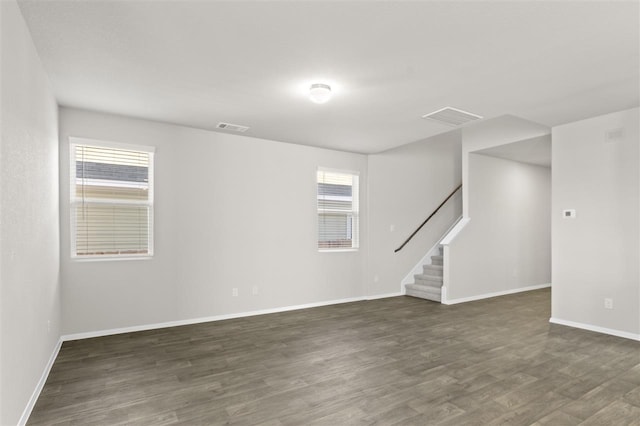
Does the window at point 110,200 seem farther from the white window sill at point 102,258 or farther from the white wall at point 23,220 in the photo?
the white wall at point 23,220

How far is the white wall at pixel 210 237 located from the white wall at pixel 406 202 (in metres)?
0.76

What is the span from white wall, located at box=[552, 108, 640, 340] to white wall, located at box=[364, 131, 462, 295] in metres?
2.07

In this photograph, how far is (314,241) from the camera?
19.4 ft

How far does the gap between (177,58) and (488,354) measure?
3.95 metres

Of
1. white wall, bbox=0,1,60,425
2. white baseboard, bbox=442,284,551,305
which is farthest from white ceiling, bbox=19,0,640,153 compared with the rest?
white baseboard, bbox=442,284,551,305

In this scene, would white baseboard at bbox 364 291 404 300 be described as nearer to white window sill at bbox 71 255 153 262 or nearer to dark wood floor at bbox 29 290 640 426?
dark wood floor at bbox 29 290 640 426

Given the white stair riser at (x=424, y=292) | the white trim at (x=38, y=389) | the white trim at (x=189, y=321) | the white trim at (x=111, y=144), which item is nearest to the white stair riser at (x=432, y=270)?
the white stair riser at (x=424, y=292)

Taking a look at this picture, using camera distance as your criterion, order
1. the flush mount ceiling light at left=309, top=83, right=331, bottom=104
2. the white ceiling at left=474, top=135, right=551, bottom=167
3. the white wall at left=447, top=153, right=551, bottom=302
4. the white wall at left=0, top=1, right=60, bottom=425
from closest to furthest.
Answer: the white wall at left=0, top=1, right=60, bottom=425 < the flush mount ceiling light at left=309, top=83, right=331, bottom=104 < the white ceiling at left=474, top=135, right=551, bottom=167 < the white wall at left=447, top=153, right=551, bottom=302

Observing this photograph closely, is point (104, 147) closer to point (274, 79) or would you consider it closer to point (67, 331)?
point (67, 331)

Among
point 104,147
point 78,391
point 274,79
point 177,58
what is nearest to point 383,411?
point 78,391

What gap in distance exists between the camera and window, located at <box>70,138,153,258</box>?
417 cm

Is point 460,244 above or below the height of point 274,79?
below

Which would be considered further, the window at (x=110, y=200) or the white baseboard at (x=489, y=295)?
the white baseboard at (x=489, y=295)

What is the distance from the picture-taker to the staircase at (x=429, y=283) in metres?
6.32
